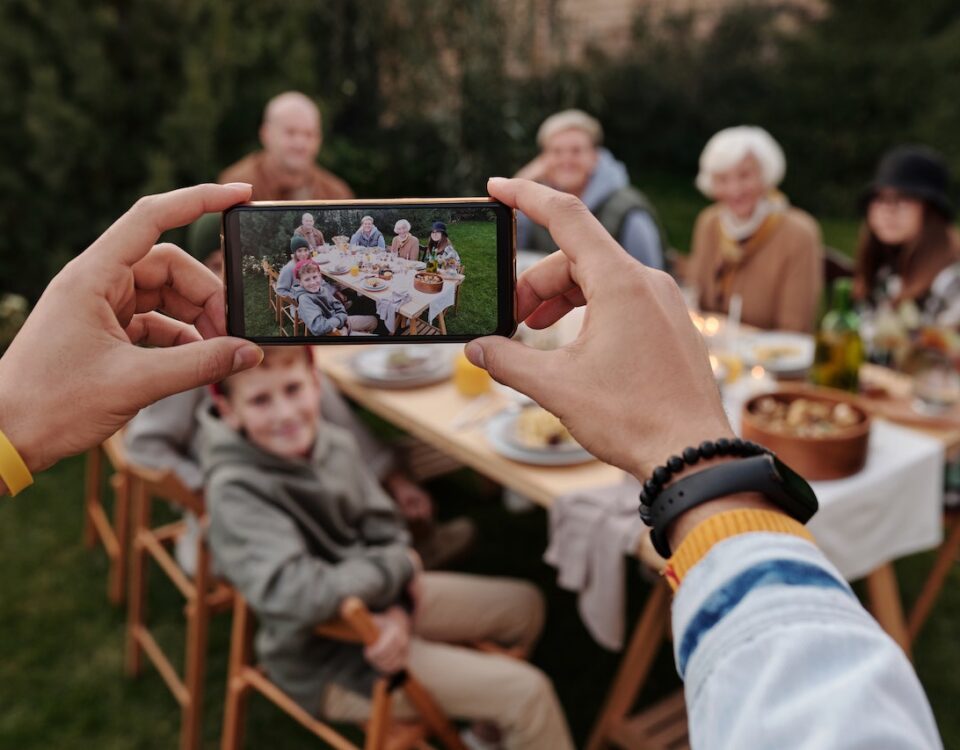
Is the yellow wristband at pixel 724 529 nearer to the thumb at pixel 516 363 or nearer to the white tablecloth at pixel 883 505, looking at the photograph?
the thumb at pixel 516 363

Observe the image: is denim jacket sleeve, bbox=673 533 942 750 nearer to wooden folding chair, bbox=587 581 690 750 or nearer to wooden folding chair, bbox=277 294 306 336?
wooden folding chair, bbox=277 294 306 336

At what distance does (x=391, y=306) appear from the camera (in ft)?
3.14

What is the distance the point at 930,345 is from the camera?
8.09ft

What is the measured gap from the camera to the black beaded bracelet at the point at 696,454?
0.70 metres

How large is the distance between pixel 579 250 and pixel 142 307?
0.56 metres

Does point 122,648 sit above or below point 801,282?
below

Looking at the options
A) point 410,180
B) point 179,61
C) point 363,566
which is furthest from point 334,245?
point 410,180

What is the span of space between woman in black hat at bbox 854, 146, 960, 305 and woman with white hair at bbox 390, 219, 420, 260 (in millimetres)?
2884

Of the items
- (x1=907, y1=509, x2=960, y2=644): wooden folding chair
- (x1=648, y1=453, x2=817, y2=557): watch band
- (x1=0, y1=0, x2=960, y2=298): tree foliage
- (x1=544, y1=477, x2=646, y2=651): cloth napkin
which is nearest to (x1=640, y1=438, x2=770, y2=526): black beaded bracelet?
(x1=648, y1=453, x2=817, y2=557): watch band

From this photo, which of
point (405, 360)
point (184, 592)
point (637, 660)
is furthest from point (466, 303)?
point (184, 592)

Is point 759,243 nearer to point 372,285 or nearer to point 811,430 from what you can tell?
point 811,430

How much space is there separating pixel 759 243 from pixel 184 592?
271cm

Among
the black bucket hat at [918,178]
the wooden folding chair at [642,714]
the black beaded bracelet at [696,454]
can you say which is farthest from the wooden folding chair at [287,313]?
the black bucket hat at [918,178]

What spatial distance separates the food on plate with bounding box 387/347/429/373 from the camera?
8.80ft
